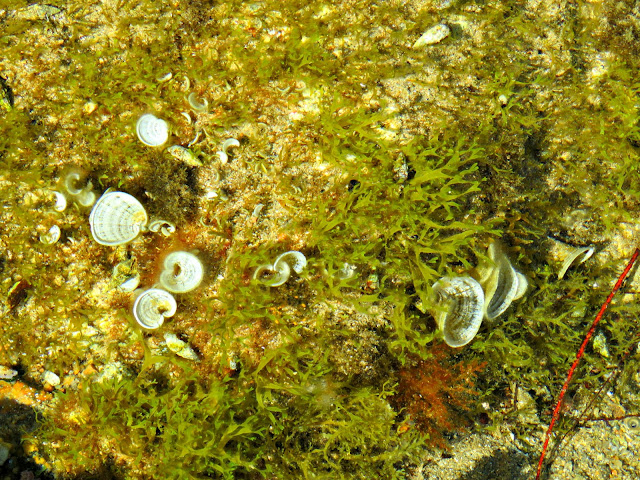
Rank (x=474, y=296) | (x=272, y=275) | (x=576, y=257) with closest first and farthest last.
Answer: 1. (x=474, y=296)
2. (x=272, y=275)
3. (x=576, y=257)

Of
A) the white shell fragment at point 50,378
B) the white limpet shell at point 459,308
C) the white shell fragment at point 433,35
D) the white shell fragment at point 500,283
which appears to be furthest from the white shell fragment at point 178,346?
the white shell fragment at point 433,35

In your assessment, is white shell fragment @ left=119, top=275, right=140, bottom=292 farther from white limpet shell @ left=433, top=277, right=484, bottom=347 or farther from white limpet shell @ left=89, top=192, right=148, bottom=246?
white limpet shell @ left=433, top=277, right=484, bottom=347

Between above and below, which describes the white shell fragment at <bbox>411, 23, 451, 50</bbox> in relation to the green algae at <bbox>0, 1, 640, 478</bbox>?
above

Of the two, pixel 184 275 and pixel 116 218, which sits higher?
pixel 116 218

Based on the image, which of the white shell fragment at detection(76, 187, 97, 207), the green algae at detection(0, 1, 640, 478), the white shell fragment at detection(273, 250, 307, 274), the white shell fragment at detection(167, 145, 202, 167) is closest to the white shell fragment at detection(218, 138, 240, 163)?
the green algae at detection(0, 1, 640, 478)

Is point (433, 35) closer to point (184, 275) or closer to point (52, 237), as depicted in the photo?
point (184, 275)

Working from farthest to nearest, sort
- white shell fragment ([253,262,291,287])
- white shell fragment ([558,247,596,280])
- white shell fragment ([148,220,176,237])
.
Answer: white shell fragment ([558,247,596,280]), white shell fragment ([148,220,176,237]), white shell fragment ([253,262,291,287])

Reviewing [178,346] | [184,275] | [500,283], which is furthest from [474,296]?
[178,346]
